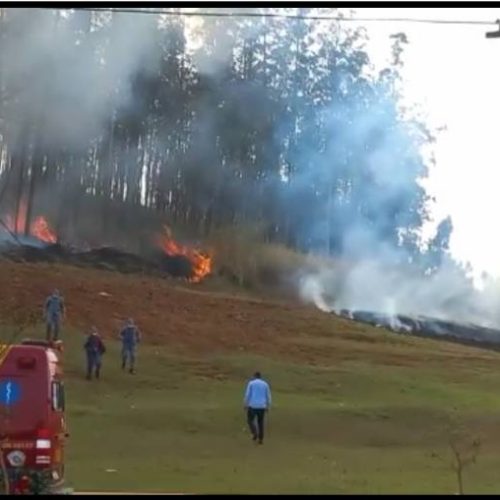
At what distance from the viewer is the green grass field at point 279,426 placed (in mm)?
18844

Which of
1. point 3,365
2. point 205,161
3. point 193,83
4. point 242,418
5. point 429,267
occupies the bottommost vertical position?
point 242,418

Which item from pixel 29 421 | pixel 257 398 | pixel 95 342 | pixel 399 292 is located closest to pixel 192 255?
pixel 399 292

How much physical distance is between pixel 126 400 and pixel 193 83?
38.4 m

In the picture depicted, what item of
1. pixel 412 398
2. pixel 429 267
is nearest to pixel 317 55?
pixel 429 267

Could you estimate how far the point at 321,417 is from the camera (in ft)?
89.4

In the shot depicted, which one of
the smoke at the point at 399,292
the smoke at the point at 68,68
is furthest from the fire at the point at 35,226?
the smoke at the point at 399,292

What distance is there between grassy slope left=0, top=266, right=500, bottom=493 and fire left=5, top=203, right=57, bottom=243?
10668 millimetres

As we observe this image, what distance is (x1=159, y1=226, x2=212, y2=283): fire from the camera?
2371 inches

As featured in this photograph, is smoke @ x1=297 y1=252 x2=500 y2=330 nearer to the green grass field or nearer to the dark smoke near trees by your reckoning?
the dark smoke near trees

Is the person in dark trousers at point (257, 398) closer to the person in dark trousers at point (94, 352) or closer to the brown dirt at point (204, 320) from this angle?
the person in dark trousers at point (94, 352)

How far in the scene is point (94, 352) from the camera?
3016 centimetres

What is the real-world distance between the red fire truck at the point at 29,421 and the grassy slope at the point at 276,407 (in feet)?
11.1

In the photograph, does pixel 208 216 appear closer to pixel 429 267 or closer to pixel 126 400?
pixel 429 267

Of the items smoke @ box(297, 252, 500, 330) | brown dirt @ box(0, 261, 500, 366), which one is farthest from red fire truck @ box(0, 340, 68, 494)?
smoke @ box(297, 252, 500, 330)
